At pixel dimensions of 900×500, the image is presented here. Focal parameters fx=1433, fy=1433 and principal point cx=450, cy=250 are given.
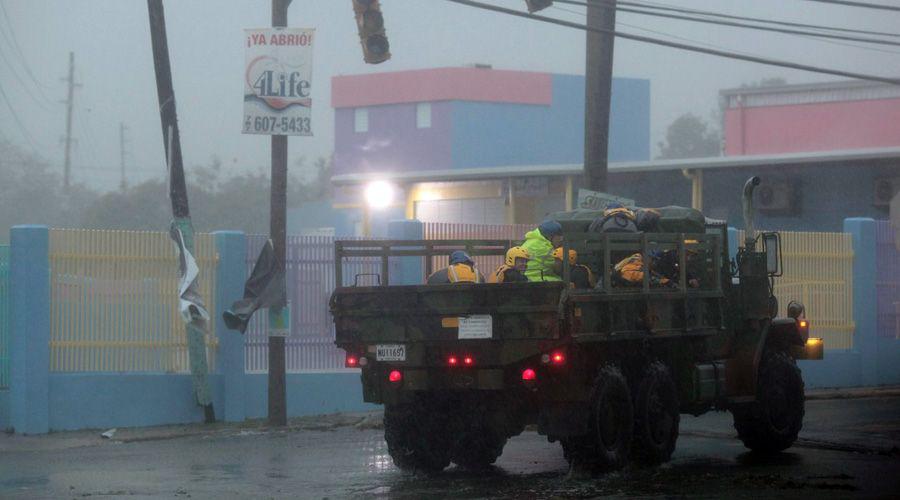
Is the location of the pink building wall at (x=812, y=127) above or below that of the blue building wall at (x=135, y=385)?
above

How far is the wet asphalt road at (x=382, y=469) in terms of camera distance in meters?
11.2

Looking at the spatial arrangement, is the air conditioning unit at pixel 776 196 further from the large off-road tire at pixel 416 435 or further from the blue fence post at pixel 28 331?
the large off-road tire at pixel 416 435

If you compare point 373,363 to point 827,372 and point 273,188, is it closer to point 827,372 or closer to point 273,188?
point 273,188

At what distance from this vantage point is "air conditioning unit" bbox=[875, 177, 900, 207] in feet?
91.4

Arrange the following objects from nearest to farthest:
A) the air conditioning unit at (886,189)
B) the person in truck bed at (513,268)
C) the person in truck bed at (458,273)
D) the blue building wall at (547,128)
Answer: the person in truck bed at (513,268) < the person in truck bed at (458,273) < the air conditioning unit at (886,189) < the blue building wall at (547,128)

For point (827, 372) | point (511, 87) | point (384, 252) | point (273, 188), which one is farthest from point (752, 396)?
point (511, 87)

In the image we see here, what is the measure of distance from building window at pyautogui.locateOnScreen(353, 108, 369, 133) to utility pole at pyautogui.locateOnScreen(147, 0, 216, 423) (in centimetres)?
4325

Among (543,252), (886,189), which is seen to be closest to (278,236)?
(543,252)

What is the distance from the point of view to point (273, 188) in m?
16.8

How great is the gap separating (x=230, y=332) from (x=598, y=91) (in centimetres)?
533

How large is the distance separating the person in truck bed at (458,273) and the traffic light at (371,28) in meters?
3.53

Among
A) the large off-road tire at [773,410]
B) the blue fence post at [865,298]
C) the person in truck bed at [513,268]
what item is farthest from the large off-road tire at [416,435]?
the blue fence post at [865,298]

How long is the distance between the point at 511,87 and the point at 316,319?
1638 inches

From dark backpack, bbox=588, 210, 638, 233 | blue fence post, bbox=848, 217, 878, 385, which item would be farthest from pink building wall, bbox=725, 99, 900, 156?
dark backpack, bbox=588, 210, 638, 233
